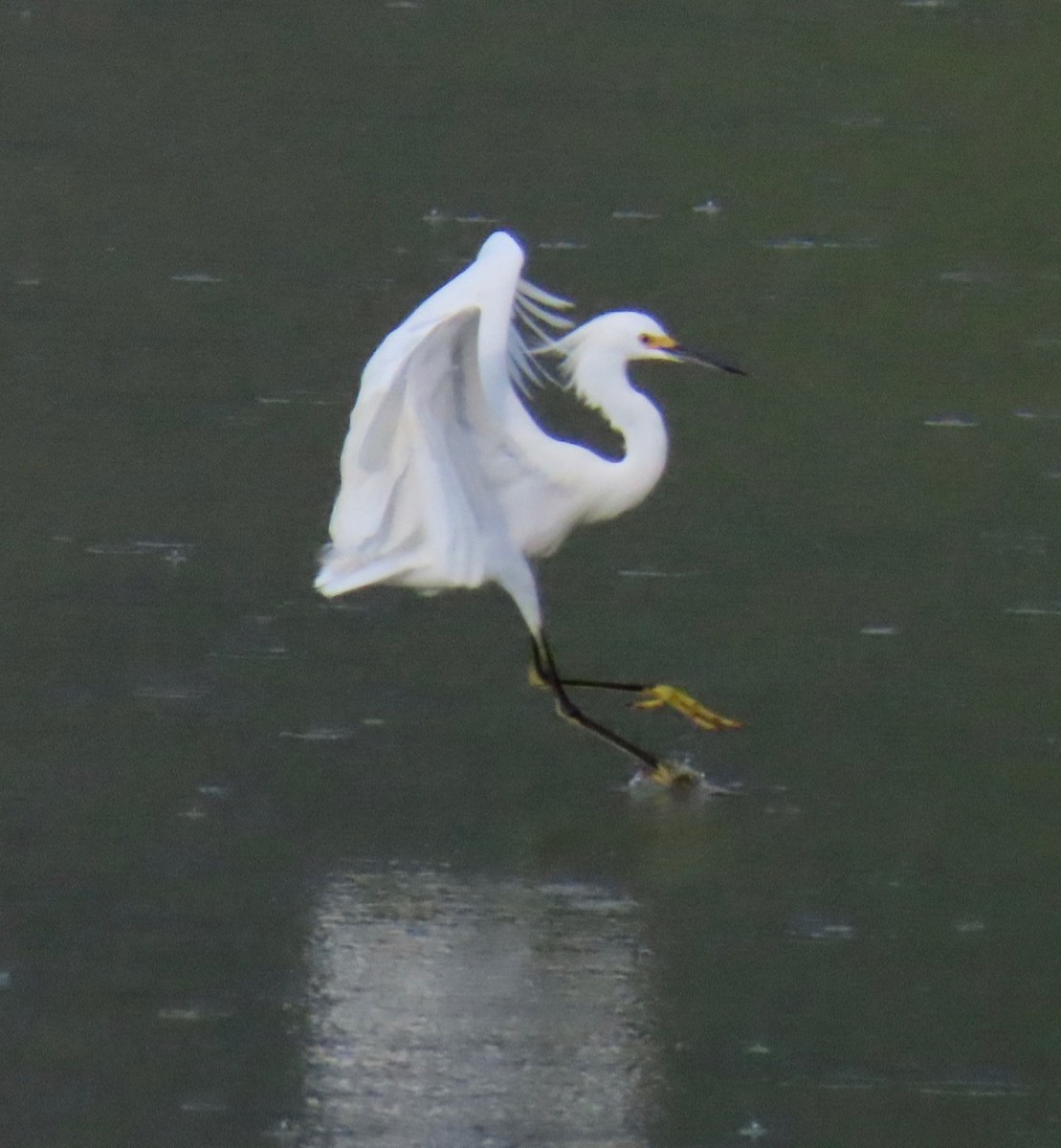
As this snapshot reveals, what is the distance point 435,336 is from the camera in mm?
4898

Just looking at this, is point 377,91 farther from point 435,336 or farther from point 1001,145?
point 435,336

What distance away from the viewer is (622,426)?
18.3 feet

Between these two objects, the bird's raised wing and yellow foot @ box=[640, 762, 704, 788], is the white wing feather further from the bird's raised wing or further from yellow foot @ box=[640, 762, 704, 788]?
yellow foot @ box=[640, 762, 704, 788]

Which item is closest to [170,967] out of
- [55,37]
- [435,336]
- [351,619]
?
[435,336]

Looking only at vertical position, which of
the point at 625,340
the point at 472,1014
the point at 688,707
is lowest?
the point at 472,1014

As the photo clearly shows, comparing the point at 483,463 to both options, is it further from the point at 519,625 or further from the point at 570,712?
the point at 519,625

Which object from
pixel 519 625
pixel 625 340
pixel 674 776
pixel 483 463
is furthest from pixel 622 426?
pixel 674 776

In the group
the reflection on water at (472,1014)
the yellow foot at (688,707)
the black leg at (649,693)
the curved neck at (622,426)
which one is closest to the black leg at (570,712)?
the black leg at (649,693)

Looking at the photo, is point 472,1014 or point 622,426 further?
point 622,426

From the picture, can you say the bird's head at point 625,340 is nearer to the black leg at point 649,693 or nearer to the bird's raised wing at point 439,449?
the bird's raised wing at point 439,449

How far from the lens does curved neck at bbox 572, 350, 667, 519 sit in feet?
18.0

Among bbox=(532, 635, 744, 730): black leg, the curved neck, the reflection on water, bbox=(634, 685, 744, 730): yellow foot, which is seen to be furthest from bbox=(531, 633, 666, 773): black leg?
the reflection on water

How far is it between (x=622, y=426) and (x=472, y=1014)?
160 cm

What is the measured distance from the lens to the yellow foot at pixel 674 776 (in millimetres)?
5211
